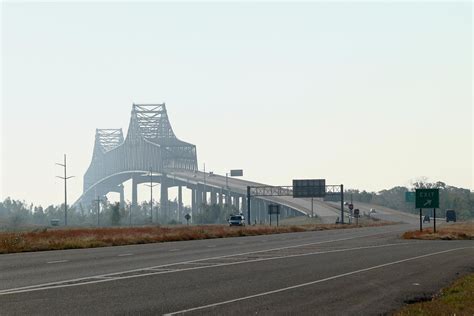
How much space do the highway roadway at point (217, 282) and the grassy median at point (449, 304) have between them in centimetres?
56

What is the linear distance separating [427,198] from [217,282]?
43.9 meters

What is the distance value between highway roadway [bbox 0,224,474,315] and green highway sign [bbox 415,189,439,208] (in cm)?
2843

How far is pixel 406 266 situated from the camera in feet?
99.0

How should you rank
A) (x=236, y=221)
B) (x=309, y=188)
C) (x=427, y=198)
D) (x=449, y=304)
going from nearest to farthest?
(x=449, y=304) → (x=427, y=198) → (x=236, y=221) → (x=309, y=188)

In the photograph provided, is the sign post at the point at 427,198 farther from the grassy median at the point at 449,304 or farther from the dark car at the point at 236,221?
the grassy median at the point at 449,304

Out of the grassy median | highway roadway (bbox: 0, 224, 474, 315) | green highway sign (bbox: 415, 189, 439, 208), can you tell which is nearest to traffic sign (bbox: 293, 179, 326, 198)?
green highway sign (bbox: 415, 189, 439, 208)

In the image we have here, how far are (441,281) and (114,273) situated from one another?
9007 millimetres

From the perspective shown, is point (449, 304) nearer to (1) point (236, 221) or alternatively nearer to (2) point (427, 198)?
(2) point (427, 198)

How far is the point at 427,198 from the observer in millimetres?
63906

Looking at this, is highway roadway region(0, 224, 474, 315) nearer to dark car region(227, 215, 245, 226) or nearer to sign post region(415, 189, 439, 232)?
sign post region(415, 189, 439, 232)

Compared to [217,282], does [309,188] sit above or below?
above

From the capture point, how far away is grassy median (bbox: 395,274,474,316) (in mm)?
16391

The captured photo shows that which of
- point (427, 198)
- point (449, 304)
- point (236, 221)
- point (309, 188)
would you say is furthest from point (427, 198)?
point (309, 188)

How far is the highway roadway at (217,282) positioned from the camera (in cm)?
1712
